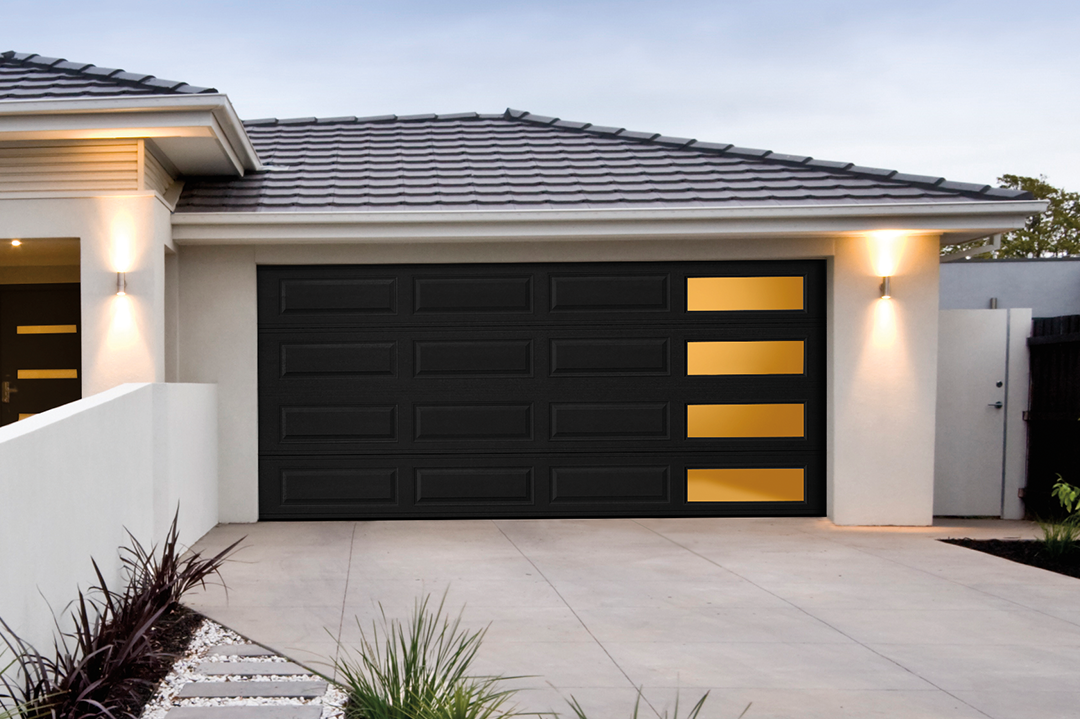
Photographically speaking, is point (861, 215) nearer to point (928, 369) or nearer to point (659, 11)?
point (928, 369)

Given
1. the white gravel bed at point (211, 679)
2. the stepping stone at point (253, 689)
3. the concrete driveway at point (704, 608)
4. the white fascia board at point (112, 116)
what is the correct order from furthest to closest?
the white fascia board at point (112, 116)
the concrete driveway at point (704, 608)
the stepping stone at point (253, 689)
the white gravel bed at point (211, 679)

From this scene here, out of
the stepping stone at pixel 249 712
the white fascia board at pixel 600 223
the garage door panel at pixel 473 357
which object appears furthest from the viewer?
the garage door panel at pixel 473 357

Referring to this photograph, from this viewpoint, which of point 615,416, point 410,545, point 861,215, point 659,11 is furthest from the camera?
point 659,11

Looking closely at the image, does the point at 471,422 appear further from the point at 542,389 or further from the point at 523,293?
the point at 523,293

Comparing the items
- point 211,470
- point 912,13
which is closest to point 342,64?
point 912,13

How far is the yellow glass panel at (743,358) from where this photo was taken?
8234 millimetres

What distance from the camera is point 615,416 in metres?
8.20

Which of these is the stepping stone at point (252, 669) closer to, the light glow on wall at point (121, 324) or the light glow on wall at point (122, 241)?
the light glow on wall at point (121, 324)

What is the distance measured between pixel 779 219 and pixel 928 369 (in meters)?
2.10

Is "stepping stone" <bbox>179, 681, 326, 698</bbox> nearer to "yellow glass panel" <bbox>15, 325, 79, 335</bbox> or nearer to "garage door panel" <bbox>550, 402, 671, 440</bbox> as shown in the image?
"garage door panel" <bbox>550, 402, 671, 440</bbox>

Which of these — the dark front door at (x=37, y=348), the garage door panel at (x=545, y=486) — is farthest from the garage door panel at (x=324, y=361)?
the dark front door at (x=37, y=348)

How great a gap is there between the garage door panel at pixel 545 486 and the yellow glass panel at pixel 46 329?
3123 millimetres

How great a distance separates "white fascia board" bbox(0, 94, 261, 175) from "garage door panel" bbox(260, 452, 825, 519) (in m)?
3.25

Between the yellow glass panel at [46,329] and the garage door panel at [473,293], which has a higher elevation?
the garage door panel at [473,293]
